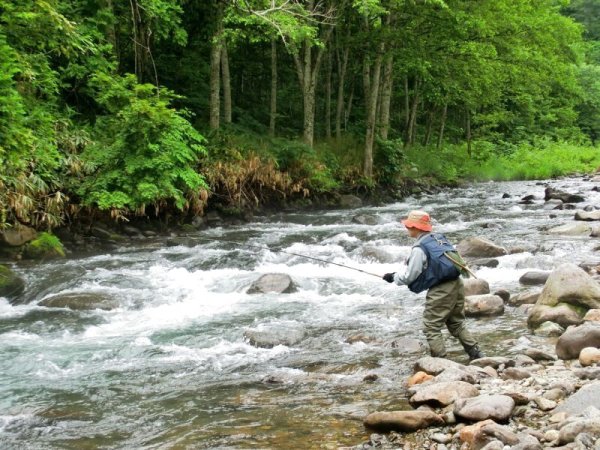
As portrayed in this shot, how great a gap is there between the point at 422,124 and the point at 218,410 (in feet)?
131

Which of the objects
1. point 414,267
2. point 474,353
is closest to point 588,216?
point 474,353

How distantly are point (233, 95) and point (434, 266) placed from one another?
75.6 feet

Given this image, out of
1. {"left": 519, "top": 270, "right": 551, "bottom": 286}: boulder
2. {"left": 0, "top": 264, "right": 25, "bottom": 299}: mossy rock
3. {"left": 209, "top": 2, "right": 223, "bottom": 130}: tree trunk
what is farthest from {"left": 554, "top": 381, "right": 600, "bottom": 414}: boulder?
{"left": 209, "top": 2, "right": 223, "bottom": 130}: tree trunk

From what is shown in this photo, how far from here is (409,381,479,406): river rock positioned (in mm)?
5336

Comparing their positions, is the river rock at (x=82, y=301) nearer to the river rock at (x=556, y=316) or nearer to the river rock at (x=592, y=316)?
the river rock at (x=556, y=316)

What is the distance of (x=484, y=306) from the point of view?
28.8 feet

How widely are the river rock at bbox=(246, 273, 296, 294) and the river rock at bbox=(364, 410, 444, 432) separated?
223 inches

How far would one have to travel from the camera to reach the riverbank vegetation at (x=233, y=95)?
1176cm

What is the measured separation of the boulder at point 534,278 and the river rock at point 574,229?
4667 mm

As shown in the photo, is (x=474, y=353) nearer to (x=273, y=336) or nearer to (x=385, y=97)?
(x=273, y=336)

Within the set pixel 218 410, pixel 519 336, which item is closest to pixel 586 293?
pixel 519 336

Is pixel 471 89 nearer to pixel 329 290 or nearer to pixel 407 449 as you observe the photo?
pixel 329 290

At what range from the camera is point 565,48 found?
26984mm

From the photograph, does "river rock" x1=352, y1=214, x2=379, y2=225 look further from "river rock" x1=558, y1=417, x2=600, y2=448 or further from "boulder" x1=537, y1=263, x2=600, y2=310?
"river rock" x1=558, y1=417, x2=600, y2=448
